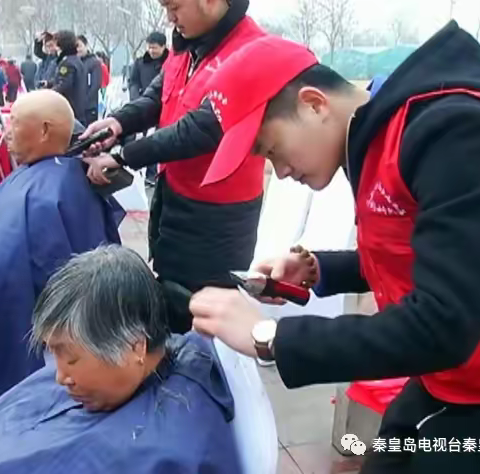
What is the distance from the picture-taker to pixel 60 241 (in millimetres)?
1990

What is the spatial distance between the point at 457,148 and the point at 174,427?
69 centimetres

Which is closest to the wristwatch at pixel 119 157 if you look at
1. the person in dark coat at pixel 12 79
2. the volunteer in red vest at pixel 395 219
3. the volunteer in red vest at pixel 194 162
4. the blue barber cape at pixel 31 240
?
the volunteer in red vest at pixel 194 162

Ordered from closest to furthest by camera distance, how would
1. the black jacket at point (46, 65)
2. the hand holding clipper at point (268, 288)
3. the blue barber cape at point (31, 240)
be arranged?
the hand holding clipper at point (268, 288), the blue barber cape at point (31, 240), the black jacket at point (46, 65)

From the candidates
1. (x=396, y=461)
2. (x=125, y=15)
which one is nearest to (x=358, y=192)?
(x=396, y=461)

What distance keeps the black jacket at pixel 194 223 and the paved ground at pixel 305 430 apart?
63 cm

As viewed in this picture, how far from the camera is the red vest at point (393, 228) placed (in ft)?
3.06

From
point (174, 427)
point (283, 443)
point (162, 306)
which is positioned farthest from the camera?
point (283, 443)

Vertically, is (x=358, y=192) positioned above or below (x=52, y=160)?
above

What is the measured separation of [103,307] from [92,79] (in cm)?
610

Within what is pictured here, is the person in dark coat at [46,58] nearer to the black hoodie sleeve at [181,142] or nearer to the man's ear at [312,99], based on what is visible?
the black hoodie sleeve at [181,142]

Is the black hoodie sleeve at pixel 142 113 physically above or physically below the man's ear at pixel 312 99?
below

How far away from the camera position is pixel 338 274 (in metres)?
1.30

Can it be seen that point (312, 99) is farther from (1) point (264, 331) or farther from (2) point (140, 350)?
(2) point (140, 350)

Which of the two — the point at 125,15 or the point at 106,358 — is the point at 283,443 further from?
the point at 125,15
